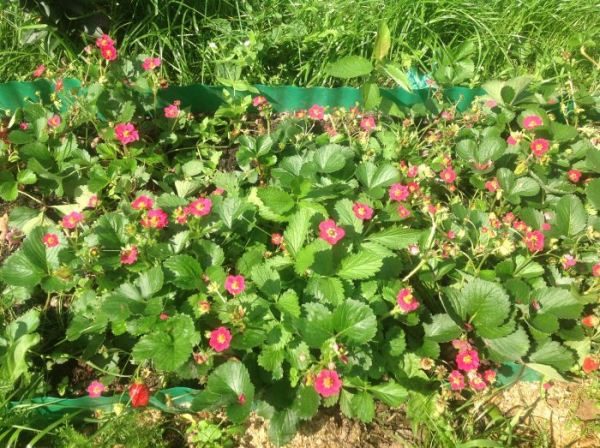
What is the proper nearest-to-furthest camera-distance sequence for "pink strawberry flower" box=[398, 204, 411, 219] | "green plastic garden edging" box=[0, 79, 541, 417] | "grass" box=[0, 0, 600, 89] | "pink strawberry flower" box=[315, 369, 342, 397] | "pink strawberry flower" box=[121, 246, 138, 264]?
"pink strawberry flower" box=[315, 369, 342, 397] < "pink strawberry flower" box=[121, 246, 138, 264] < "pink strawberry flower" box=[398, 204, 411, 219] < "green plastic garden edging" box=[0, 79, 541, 417] < "grass" box=[0, 0, 600, 89]

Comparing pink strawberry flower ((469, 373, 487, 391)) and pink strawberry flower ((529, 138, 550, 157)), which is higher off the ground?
pink strawberry flower ((529, 138, 550, 157))

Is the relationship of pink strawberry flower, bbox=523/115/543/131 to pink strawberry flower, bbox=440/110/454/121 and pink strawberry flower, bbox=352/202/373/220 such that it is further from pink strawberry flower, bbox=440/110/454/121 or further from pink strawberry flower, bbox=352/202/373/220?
pink strawberry flower, bbox=352/202/373/220

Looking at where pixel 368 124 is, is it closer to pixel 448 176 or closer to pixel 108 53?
pixel 448 176

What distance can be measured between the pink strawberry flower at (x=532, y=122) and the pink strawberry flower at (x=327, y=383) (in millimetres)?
1423

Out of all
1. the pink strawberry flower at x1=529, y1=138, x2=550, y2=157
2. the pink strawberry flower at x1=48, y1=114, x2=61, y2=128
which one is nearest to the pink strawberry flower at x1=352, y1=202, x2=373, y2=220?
the pink strawberry flower at x1=529, y1=138, x2=550, y2=157

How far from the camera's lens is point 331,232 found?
60.1 inches

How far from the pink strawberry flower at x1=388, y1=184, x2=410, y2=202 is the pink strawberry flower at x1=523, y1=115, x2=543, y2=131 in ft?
2.32

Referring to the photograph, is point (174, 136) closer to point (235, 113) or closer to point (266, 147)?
point (235, 113)

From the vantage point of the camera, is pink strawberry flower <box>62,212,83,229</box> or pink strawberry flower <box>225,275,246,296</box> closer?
pink strawberry flower <box>225,275,246,296</box>

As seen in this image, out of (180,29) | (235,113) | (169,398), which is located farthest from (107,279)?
(180,29)

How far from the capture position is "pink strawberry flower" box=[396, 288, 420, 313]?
1488 mm

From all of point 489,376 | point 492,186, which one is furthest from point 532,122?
point 489,376

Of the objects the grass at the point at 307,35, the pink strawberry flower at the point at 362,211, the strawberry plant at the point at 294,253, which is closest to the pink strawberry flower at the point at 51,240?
the strawberry plant at the point at 294,253

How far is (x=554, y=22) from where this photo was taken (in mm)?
2816
